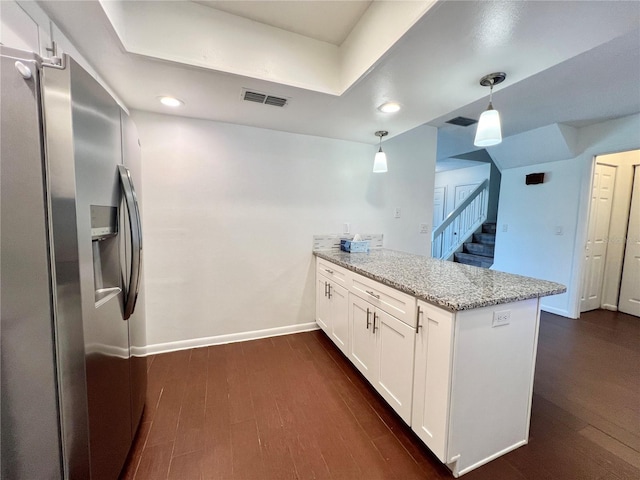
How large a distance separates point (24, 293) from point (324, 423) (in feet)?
5.20

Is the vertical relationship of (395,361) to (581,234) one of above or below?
below

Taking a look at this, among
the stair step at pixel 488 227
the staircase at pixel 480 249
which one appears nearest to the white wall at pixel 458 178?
the stair step at pixel 488 227

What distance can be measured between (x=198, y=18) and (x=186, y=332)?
246cm

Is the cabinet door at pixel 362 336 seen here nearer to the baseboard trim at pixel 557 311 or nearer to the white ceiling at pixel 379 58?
the white ceiling at pixel 379 58

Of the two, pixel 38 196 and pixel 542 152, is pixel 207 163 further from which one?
pixel 542 152

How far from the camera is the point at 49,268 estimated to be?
2.64 ft

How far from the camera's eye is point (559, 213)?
360cm

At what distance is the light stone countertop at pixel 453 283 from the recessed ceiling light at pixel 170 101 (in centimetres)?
184

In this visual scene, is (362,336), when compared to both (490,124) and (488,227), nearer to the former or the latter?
(490,124)

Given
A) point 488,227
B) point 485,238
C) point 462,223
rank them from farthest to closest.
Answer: point 462,223, point 488,227, point 485,238

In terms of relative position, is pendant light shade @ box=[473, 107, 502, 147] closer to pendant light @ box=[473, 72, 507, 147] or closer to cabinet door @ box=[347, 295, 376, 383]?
pendant light @ box=[473, 72, 507, 147]

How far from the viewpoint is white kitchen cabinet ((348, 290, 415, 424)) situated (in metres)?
1.44

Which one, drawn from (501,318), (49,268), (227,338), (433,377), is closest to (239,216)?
(227,338)

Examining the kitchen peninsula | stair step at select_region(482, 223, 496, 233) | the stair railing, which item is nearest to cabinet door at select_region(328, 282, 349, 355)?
the kitchen peninsula
